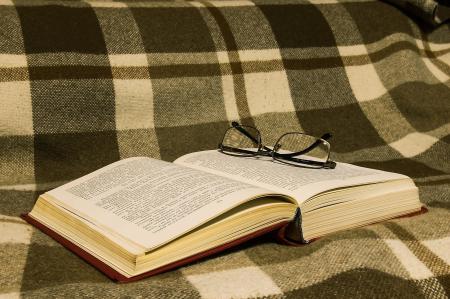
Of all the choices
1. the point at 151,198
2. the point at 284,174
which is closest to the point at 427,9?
the point at 284,174

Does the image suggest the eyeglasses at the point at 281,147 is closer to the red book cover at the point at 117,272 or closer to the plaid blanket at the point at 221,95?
the plaid blanket at the point at 221,95

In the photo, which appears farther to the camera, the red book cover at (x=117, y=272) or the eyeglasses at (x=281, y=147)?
the eyeglasses at (x=281, y=147)

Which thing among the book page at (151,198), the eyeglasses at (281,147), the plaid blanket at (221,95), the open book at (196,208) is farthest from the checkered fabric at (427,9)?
the book page at (151,198)

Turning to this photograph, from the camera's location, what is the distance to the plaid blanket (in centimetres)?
81

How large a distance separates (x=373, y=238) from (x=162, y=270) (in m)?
0.27

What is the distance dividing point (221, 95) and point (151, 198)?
0.51 m

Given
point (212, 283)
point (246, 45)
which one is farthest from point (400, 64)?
point (212, 283)

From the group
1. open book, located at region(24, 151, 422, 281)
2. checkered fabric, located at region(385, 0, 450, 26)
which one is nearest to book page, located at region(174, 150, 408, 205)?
open book, located at region(24, 151, 422, 281)

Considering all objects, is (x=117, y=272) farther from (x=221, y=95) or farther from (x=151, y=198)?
(x=221, y=95)

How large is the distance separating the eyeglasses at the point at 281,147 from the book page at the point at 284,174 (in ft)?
0.06

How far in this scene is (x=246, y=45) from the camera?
1307mm

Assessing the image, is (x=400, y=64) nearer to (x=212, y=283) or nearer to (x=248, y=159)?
(x=248, y=159)

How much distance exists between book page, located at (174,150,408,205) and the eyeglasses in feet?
0.06

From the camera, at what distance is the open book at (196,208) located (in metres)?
0.71
